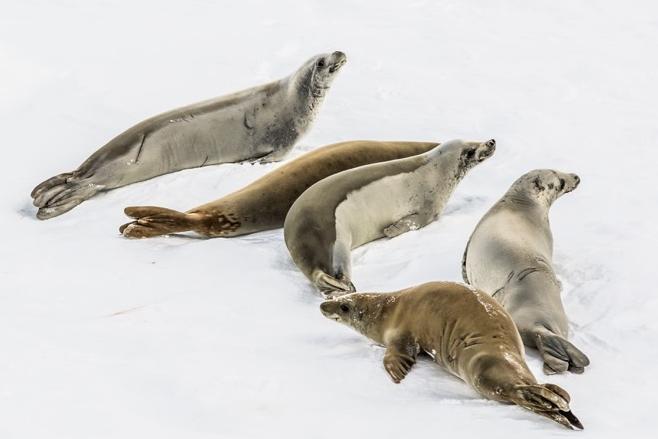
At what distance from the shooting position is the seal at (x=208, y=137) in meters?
6.97

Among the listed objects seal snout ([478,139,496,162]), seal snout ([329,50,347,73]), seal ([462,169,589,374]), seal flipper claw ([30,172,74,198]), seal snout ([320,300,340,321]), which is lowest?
seal ([462,169,589,374])

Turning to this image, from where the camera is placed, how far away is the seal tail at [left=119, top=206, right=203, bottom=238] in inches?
241

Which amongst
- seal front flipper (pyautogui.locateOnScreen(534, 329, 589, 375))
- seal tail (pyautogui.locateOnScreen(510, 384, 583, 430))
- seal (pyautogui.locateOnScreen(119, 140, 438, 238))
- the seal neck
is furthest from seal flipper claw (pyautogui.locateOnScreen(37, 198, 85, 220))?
seal tail (pyautogui.locateOnScreen(510, 384, 583, 430))

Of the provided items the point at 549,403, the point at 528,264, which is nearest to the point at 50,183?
the point at 528,264

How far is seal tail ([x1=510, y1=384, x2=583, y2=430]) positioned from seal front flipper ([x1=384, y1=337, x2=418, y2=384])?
0.57 m

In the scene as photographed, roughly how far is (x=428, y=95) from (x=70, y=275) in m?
3.90

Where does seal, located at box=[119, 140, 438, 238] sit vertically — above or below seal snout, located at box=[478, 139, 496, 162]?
above

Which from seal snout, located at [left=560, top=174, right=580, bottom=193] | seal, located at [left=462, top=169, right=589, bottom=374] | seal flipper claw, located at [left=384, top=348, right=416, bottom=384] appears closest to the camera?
seal flipper claw, located at [left=384, top=348, right=416, bottom=384]

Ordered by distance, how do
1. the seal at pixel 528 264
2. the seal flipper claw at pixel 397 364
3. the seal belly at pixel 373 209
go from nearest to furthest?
the seal flipper claw at pixel 397 364, the seal at pixel 528 264, the seal belly at pixel 373 209

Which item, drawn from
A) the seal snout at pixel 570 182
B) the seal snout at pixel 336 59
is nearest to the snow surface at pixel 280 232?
the seal snout at pixel 570 182

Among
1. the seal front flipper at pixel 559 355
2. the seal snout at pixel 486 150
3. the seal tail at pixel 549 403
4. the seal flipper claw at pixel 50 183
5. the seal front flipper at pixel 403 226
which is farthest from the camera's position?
the seal snout at pixel 486 150

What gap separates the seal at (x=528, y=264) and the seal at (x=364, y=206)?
0.52 m

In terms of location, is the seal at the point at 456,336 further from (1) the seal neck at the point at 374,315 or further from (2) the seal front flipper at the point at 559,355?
(2) the seal front flipper at the point at 559,355

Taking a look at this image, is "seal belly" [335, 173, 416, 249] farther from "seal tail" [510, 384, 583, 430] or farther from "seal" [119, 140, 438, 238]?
"seal tail" [510, 384, 583, 430]
